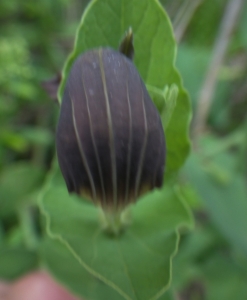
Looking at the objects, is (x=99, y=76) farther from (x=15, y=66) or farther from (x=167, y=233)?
(x=15, y=66)

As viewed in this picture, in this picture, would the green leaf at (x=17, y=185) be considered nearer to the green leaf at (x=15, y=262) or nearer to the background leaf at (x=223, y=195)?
the green leaf at (x=15, y=262)

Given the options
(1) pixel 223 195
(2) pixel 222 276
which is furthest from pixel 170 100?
(2) pixel 222 276

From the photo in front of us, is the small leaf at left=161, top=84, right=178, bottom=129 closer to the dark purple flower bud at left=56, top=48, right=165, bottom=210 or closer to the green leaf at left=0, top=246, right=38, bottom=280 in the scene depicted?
the dark purple flower bud at left=56, top=48, right=165, bottom=210

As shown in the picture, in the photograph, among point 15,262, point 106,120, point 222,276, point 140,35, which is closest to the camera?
point 106,120

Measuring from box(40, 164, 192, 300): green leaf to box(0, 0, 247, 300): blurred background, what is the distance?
15 centimetres

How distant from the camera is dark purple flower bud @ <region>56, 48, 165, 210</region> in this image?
1.32 feet

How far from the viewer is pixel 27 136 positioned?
1143mm

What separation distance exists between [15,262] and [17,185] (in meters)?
0.27

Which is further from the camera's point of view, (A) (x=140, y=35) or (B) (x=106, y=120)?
(A) (x=140, y=35)

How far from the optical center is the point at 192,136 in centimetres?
108

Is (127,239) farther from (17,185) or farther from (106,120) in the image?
(17,185)

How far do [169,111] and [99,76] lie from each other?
98 millimetres

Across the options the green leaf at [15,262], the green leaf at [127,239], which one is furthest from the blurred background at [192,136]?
the green leaf at [127,239]

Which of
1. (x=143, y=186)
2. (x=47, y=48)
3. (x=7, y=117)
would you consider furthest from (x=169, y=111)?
(x=47, y=48)
